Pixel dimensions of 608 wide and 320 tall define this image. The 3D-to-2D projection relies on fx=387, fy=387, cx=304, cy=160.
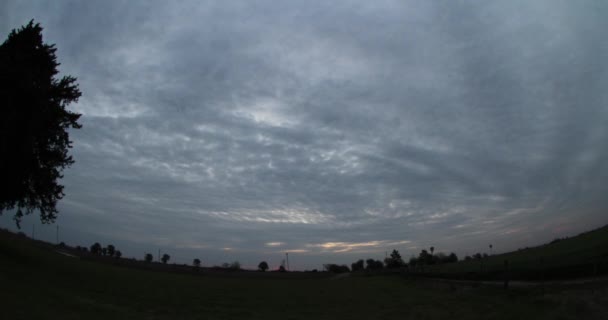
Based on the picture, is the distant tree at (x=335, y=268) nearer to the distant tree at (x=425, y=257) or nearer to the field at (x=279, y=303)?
the distant tree at (x=425, y=257)

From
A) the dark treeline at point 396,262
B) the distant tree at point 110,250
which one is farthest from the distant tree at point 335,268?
the distant tree at point 110,250

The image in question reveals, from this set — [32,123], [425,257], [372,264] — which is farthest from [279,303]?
[372,264]

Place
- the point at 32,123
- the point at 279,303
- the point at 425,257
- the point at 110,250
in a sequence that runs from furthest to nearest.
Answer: the point at 110,250, the point at 425,257, the point at 279,303, the point at 32,123

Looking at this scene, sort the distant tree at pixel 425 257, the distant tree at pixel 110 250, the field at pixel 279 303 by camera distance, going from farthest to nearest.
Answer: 1. the distant tree at pixel 110 250
2. the distant tree at pixel 425 257
3. the field at pixel 279 303

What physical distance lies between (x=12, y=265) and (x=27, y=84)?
11642mm

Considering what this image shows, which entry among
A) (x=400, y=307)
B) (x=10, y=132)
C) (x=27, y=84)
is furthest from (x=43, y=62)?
(x=400, y=307)

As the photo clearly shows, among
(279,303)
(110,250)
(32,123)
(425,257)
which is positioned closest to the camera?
(32,123)

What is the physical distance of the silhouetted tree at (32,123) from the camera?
24.9 metres

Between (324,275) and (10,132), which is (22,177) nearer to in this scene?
(10,132)

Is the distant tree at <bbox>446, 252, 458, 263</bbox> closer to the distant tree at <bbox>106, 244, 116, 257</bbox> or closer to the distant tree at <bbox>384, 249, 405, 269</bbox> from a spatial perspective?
the distant tree at <bbox>384, 249, 405, 269</bbox>

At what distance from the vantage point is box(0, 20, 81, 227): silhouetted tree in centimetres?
2491

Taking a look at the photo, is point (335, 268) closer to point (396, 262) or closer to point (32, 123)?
point (396, 262)

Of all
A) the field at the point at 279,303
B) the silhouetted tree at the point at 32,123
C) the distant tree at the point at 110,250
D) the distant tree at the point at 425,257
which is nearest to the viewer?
the field at the point at 279,303

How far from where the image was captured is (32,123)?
84.1 ft
